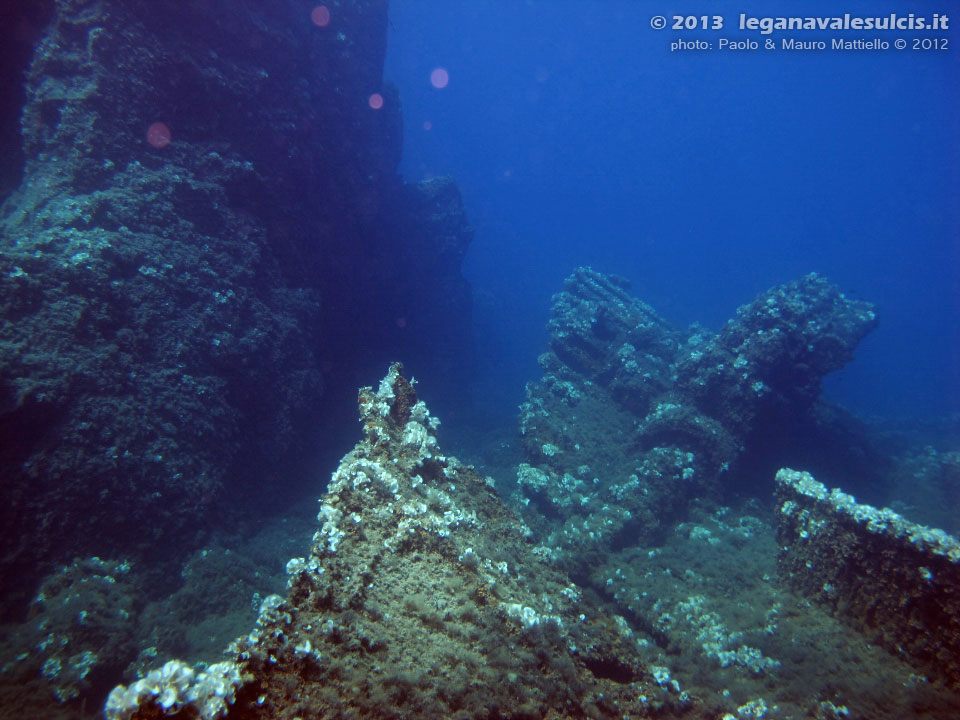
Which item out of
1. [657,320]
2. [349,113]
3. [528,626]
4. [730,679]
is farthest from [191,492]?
[657,320]

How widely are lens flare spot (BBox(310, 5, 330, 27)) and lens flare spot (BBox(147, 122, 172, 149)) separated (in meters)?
6.67

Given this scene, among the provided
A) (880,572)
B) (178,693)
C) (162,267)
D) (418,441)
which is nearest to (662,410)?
(880,572)

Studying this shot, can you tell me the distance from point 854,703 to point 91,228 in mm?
Result: 14212

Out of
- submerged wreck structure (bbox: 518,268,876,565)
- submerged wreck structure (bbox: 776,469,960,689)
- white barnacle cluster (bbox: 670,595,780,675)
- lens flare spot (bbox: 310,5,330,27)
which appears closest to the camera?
submerged wreck structure (bbox: 776,469,960,689)

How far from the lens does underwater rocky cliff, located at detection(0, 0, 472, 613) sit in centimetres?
751

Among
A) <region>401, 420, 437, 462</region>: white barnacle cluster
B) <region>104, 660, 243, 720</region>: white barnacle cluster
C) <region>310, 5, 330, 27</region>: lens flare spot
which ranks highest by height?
<region>310, 5, 330, 27</region>: lens flare spot

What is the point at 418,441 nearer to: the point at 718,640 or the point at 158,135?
the point at 718,640

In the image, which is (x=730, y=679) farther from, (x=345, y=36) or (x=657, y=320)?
(x=345, y=36)

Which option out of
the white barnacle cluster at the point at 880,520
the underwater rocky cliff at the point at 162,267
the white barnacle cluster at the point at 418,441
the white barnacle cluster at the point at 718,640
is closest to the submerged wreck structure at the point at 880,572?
the white barnacle cluster at the point at 880,520

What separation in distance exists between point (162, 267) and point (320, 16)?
10.3 meters

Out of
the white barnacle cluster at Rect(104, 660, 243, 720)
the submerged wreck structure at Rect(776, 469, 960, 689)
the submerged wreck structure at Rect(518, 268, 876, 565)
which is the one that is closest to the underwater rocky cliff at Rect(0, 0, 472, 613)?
the white barnacle cluster at Rect(104, 660, 243, 720)

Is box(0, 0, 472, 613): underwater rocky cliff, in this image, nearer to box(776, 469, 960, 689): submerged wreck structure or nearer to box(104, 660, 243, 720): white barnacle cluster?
box(104, 660, 243, 720): white barnacle cluster

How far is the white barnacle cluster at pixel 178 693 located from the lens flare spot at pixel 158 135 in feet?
39.2

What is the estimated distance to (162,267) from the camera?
9.51m
